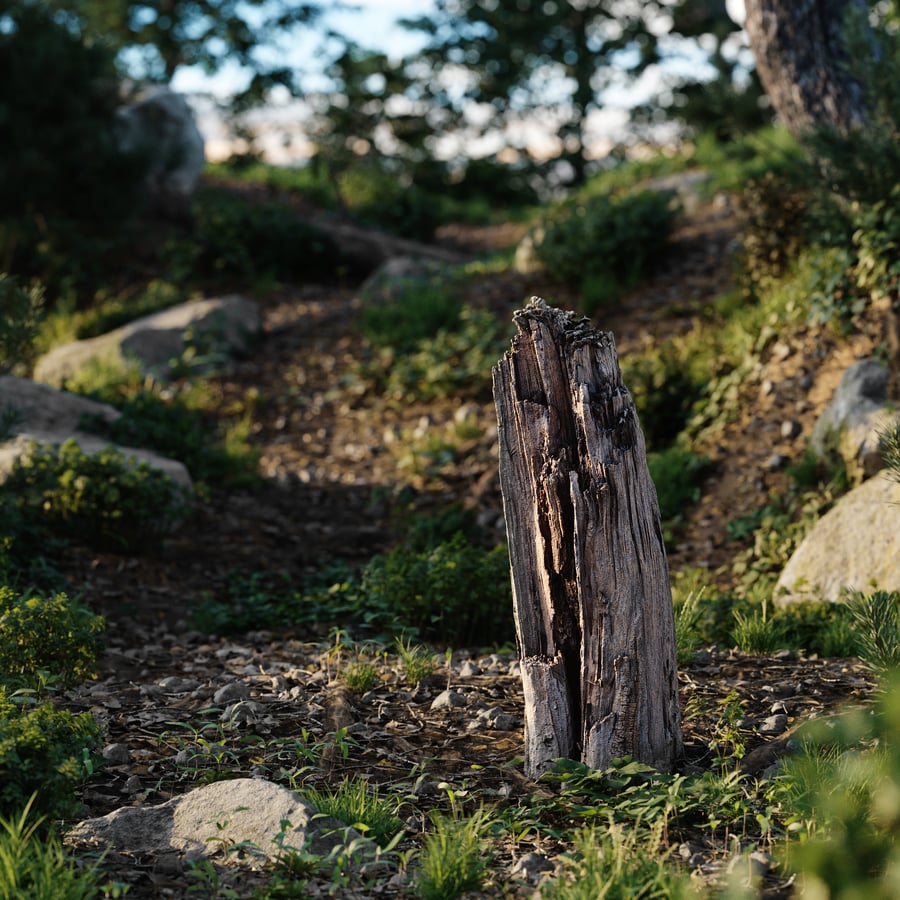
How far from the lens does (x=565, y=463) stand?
12.4 feet

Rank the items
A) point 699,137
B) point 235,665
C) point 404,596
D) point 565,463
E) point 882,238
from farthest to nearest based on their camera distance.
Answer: point 699,137
point 882,238
point 404,596
point 235,665
point 565,463

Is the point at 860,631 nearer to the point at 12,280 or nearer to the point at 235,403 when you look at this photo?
the point at 12,280

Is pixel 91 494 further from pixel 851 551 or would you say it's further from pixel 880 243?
pixel 880 243

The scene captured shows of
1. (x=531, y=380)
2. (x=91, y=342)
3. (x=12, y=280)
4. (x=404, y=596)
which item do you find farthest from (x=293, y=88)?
(x=531, y=380)

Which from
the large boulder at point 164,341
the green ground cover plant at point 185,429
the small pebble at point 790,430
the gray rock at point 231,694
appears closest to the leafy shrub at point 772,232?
the small pebble at point 790,430

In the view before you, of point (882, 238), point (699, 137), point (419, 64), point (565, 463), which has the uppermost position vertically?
point (419, 64)

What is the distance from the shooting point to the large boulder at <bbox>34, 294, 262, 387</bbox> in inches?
423

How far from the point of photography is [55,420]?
325 inches

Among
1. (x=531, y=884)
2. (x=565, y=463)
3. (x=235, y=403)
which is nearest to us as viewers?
(x=531, y=884)

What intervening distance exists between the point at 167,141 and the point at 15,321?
10.4 metres

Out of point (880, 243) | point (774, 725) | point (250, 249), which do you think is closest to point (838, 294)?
point (880, 243)

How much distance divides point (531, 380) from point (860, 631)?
1.67 m

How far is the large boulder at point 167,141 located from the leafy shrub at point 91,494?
30.6 ft

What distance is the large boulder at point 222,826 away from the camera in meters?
3.20
